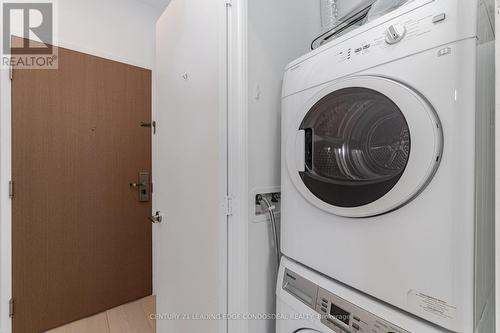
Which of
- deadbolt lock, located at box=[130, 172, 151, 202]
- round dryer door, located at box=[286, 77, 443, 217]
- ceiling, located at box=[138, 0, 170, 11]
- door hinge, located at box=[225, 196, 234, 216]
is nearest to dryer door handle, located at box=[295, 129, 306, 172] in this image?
round dryer door, located at box=[286, 77, 443, 217]

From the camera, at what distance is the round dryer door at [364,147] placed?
576mm

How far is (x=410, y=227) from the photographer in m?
0.59

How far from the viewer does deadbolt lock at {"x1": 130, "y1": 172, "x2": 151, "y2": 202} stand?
2.10 m

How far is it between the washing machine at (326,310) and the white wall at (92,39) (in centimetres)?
177

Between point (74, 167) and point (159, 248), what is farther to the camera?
point (74, 167)

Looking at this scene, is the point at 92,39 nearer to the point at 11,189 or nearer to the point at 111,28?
the point at 111,28

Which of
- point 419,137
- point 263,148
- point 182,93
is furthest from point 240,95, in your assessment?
point 419,137

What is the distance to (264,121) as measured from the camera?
3.39ft

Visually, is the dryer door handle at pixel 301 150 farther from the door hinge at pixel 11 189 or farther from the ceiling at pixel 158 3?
the ceiling at pixel 158 3

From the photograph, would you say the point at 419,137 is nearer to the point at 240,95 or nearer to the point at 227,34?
the point at 240,95

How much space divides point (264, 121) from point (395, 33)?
53 cm

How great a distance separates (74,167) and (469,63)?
7.08 feet

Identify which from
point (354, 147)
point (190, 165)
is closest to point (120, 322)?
point (190, 165)

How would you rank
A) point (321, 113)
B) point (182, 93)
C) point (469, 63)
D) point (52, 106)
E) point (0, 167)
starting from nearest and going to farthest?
point (469, 63), point (321, 113), point (182, 93), point (0, 167), point (52, 106)
